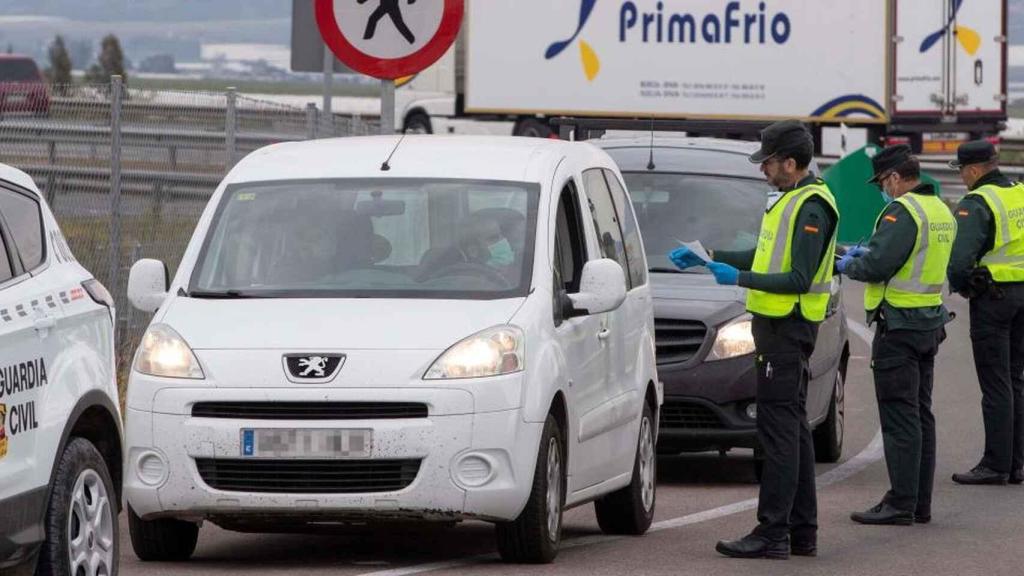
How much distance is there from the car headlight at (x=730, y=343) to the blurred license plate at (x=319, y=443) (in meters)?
3.87

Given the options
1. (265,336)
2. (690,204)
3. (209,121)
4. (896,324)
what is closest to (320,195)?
(265,336)

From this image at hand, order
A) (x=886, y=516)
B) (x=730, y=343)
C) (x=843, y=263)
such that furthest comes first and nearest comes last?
1. (x=730, y=343)
2. (x=843, y=263)
3. (x=886, y=516)

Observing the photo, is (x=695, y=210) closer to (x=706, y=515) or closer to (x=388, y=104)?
(x=388, y=104)

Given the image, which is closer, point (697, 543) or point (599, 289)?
point (599, 289)

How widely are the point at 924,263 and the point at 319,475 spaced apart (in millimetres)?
3737

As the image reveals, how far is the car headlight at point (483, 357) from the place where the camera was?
881cm

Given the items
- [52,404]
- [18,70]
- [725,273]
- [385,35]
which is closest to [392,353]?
[52,404]

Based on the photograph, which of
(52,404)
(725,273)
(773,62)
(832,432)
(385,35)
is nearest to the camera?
(52,404)

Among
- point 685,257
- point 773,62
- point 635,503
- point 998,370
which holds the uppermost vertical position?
point 773,62

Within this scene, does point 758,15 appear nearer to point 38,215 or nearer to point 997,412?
point 997,412

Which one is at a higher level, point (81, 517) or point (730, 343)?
point (730, 343)

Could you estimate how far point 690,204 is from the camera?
44.2ft

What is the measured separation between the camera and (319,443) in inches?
343

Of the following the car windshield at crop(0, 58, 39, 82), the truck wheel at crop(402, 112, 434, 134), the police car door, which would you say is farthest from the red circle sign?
the car windshield at crop(0, 58, 39, 82)
